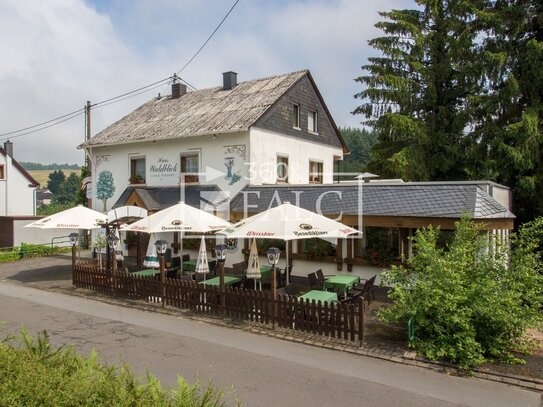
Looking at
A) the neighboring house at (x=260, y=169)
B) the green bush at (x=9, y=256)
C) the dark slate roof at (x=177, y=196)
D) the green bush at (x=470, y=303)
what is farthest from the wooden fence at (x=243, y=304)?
the green bush at (x=9, y=256)

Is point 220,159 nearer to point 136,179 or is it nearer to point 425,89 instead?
point 136,179

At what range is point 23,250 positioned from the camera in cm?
2152

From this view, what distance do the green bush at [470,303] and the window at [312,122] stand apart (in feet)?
45.4

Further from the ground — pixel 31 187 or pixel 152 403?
pixel 31 187

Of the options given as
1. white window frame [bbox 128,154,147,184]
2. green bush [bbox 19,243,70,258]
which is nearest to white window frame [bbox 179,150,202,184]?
white window frame [bbox 128,154,147,184]

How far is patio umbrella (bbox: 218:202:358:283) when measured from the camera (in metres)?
10.1

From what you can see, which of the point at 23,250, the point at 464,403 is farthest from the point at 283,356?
the point at 23,250

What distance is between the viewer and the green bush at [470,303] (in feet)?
24.5

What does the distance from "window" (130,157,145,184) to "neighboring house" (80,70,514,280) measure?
0.05 meters

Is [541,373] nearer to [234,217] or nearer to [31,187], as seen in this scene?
[234,217]

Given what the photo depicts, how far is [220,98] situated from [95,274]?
11.6 m

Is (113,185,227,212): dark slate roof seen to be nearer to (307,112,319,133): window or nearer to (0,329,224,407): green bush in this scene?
(307,112,319,133): window

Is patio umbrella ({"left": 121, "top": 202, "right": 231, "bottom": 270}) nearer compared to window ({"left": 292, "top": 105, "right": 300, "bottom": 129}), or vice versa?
patio umbrella ({"left": 121, "top": 202, "right": 231, "bottom": 270})

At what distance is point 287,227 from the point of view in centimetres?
1009
